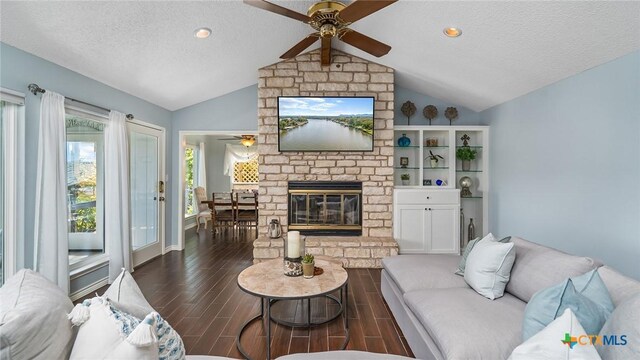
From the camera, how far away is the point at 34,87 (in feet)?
8.23

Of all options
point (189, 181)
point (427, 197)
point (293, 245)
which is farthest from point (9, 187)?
point (189, 181)

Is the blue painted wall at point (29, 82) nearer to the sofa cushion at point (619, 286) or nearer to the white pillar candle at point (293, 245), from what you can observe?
the white pillar candle at point (293, 245)

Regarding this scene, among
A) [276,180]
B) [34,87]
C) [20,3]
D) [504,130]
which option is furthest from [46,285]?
[504,130]

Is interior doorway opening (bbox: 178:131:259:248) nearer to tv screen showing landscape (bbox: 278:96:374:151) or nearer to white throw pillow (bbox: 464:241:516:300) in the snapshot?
tv screen showing landscape (bbox: 278:96:374:151)

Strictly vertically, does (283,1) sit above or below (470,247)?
above

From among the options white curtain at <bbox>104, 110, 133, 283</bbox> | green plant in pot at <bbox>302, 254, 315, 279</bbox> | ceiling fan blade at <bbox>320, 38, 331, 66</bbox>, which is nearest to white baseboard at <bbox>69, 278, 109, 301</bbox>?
white curtain at <bbox>104, 110, 133, 283</bbox>

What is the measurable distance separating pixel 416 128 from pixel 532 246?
2.72 metres

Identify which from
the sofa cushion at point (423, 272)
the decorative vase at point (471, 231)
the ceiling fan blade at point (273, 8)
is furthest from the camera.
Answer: the decorative vase at point (471, 231)

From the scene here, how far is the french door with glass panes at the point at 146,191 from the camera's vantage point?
4.13 m

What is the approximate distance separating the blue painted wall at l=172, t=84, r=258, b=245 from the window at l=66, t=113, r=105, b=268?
1.43 m

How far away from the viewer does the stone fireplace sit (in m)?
4.31

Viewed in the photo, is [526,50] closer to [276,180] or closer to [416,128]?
[416,128]

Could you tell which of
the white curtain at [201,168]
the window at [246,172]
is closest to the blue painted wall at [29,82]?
the white curtain at [201,168]

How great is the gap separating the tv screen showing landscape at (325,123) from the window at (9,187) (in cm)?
262
